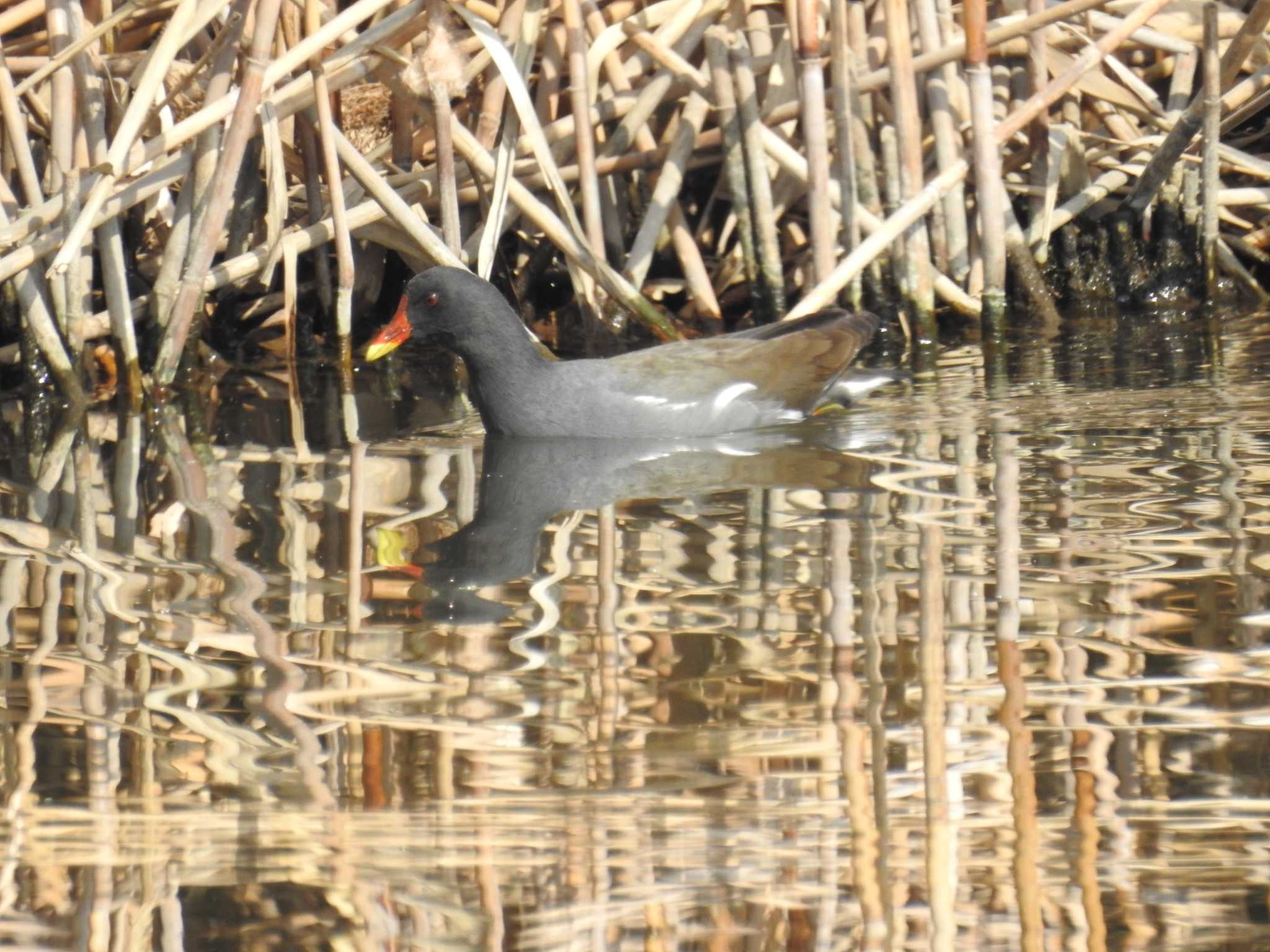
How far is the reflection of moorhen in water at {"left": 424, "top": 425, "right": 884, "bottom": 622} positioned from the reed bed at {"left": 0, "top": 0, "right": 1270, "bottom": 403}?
3.24 ft

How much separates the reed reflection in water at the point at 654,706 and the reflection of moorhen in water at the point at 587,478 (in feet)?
0.06

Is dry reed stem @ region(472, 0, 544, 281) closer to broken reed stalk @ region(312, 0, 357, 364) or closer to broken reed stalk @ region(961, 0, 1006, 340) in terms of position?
broken reed stalk @ region(312, 0, 357, 364)

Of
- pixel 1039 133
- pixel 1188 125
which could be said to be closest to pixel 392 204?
pixel 1039 133

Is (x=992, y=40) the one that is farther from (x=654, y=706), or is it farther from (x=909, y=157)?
(x=654, y=706)

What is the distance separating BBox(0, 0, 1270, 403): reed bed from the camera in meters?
5.19

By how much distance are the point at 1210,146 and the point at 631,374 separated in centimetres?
237

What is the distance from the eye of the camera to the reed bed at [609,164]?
5.19m

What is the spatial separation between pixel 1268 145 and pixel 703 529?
4.09 metres

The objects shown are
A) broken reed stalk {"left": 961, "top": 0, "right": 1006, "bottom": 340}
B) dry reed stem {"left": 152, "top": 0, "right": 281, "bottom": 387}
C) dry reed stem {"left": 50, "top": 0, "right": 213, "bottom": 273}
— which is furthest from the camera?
broken reed stalk {"left": 961, "top": 0, "right": 1006, "bottom": 340}

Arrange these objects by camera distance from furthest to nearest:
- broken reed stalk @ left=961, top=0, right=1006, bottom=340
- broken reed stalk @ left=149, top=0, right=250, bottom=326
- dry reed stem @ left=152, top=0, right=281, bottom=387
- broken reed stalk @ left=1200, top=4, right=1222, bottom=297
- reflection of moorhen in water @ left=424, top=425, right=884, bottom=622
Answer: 1. broken reed stalk @ left=1200, top=4, right=1222, bottom=297
2. broken reed stalk @ left=961, top=0, right=1006, bottom=340
3. broken reed stalk @ left=149, top=0, right=250, bottom=326
4. dry reed stem @ left=152, top=0, right=281, bottom=387
5. reflection of moorhen in water @ left=424, top=425, right=884, bottom=622

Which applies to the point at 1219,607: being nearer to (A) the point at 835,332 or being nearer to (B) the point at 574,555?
(B) the point at 574,555

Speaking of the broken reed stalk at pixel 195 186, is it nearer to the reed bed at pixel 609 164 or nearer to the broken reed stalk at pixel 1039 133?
the reed bed at pixel 609 164

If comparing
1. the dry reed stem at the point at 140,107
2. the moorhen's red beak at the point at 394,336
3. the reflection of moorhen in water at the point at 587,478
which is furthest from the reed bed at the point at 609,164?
the reflection of moorhen in water at the point at 587,478

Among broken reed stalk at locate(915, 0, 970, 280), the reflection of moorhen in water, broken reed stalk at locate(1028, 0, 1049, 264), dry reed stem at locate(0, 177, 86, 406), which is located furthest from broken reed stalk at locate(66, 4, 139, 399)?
broken reed stalk at locate(1028, 0, 1049, 264)
